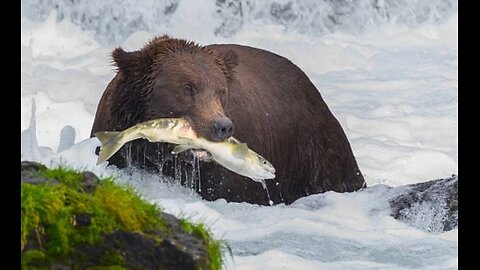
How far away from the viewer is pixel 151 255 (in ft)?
13.3

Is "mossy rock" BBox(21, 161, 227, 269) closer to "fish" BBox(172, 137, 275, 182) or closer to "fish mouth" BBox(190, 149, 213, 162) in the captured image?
"fish" BBox(172, 137, 275, 182)

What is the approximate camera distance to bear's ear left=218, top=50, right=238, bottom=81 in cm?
790

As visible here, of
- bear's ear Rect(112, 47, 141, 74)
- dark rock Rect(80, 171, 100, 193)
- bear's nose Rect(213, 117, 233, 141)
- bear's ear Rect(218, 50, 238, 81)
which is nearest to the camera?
dark rock Rect(80, 171, 100, 193)

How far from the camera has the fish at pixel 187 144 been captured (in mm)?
6574

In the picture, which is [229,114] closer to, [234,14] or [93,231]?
[93,231]

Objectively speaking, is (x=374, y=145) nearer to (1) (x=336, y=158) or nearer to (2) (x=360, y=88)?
(2) (x=360, y=88)

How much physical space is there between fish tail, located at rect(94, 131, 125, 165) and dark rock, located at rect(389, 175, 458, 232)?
1852 mm

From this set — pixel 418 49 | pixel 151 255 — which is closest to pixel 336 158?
pixel 151 255

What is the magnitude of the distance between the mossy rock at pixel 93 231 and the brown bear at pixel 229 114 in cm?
287

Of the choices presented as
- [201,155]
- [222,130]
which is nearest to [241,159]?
[222,130]

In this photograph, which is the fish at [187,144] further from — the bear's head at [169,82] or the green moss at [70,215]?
the green moss at [70,215]

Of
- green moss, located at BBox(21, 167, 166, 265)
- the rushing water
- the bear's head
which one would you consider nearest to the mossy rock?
green moss, located at BBox(21, 167, 166, 265)

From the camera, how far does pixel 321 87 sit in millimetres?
17141

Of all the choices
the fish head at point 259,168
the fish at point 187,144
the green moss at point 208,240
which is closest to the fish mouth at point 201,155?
the fish at point 187,144
